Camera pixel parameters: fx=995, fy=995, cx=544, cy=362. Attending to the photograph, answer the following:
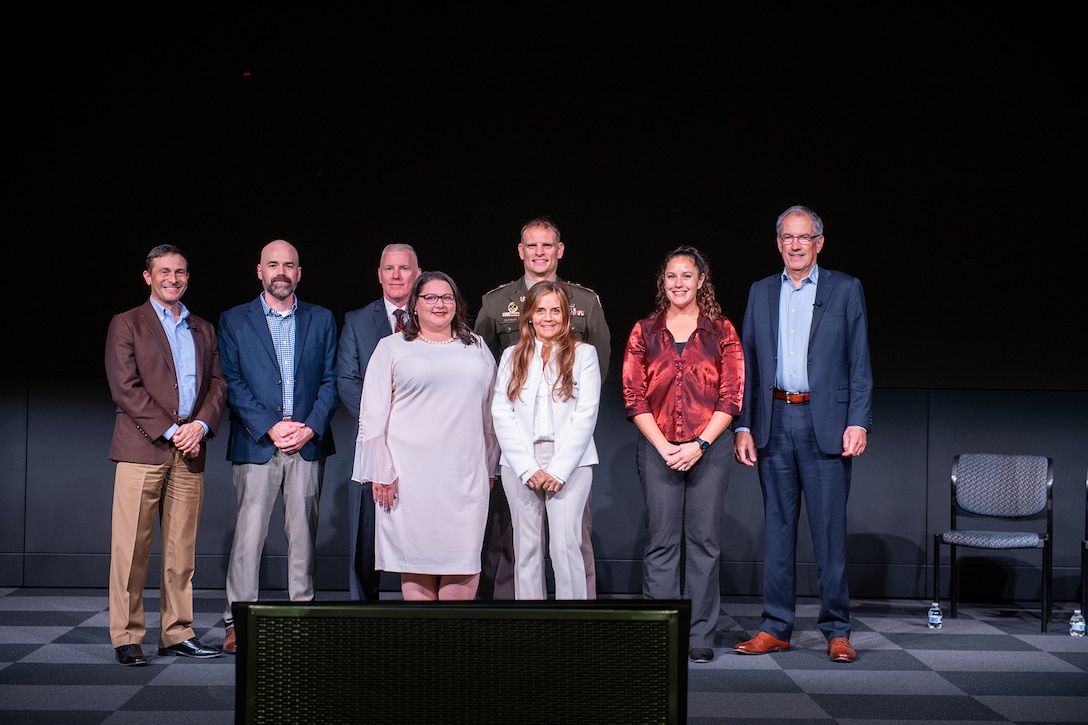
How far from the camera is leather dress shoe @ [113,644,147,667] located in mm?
3643

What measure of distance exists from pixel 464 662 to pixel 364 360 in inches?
97.9

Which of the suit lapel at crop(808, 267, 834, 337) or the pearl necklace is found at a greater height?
the suit lapel at crop(808, 267, 834, 337)

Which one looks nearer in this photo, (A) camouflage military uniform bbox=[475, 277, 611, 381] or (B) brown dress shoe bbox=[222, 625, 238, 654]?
(B) brown dress shoe bbox=[222, 625, 238, 654]

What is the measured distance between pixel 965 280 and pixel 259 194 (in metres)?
3.81

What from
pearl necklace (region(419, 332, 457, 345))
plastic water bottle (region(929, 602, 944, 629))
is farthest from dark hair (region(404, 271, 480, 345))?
plastic water bottle (region(929, 602, 944, 629))

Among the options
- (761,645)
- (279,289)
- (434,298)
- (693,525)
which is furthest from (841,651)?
(279,289)

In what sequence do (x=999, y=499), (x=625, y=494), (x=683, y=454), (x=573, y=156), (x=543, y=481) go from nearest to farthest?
(x=543, y=481) → (x=683, y=454) → (x=999, y=499) → (x=625, y=494) → (x=573, y=156)

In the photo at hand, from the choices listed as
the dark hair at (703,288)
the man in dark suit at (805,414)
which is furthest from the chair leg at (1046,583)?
the dark hair at (703,288)

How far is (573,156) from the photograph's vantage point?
17.6 feet

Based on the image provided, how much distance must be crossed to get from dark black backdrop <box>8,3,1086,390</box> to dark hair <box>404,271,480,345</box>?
68.2 inches

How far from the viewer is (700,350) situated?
377cm

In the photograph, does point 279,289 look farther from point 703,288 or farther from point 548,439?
point 703,288

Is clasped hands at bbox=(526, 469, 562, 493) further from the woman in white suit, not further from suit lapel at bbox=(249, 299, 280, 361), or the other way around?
suit lapel at bbox=(249, 299, 280, 361)

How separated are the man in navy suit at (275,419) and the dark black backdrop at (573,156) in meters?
1.38
